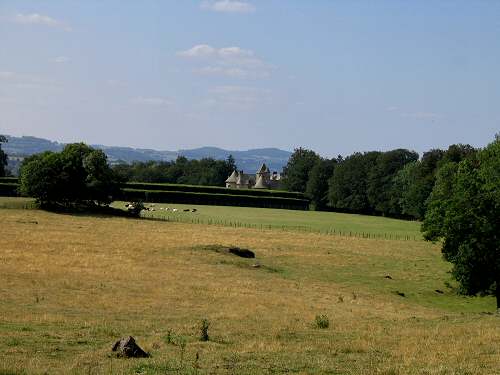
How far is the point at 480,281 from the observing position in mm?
46906

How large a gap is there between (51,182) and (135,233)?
101ft

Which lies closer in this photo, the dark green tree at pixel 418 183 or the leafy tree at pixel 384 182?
the dark green tree at pixel 418 183

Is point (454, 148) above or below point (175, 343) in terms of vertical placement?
above

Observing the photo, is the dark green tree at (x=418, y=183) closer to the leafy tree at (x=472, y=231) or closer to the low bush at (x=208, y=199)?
the low bush at (x=208, y=199)

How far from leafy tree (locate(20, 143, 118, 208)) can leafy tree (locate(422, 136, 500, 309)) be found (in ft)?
230

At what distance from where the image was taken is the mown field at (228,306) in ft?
62.3

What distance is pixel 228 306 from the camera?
123ft

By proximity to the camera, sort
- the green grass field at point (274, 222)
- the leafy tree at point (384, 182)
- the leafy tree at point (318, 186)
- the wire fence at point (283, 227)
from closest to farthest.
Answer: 1. the wire fence at point (283, 227)
2. the green grass field at point (274, 222)
3. the leafy tree at point (384, 182)
4. the leafy tree at point (318, 186)

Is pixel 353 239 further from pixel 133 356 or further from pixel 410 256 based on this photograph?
pixel 133 356

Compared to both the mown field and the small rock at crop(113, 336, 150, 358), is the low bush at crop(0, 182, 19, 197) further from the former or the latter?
the small rock at crop(113, 336, 150, 358)

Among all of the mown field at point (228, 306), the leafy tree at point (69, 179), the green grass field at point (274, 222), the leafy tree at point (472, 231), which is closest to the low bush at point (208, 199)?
the green grass field at point (274, 222)

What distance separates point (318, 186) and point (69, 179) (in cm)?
8616

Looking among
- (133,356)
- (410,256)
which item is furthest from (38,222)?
(133,356)

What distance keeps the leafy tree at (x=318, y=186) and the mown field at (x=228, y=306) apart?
9308 centimetres
